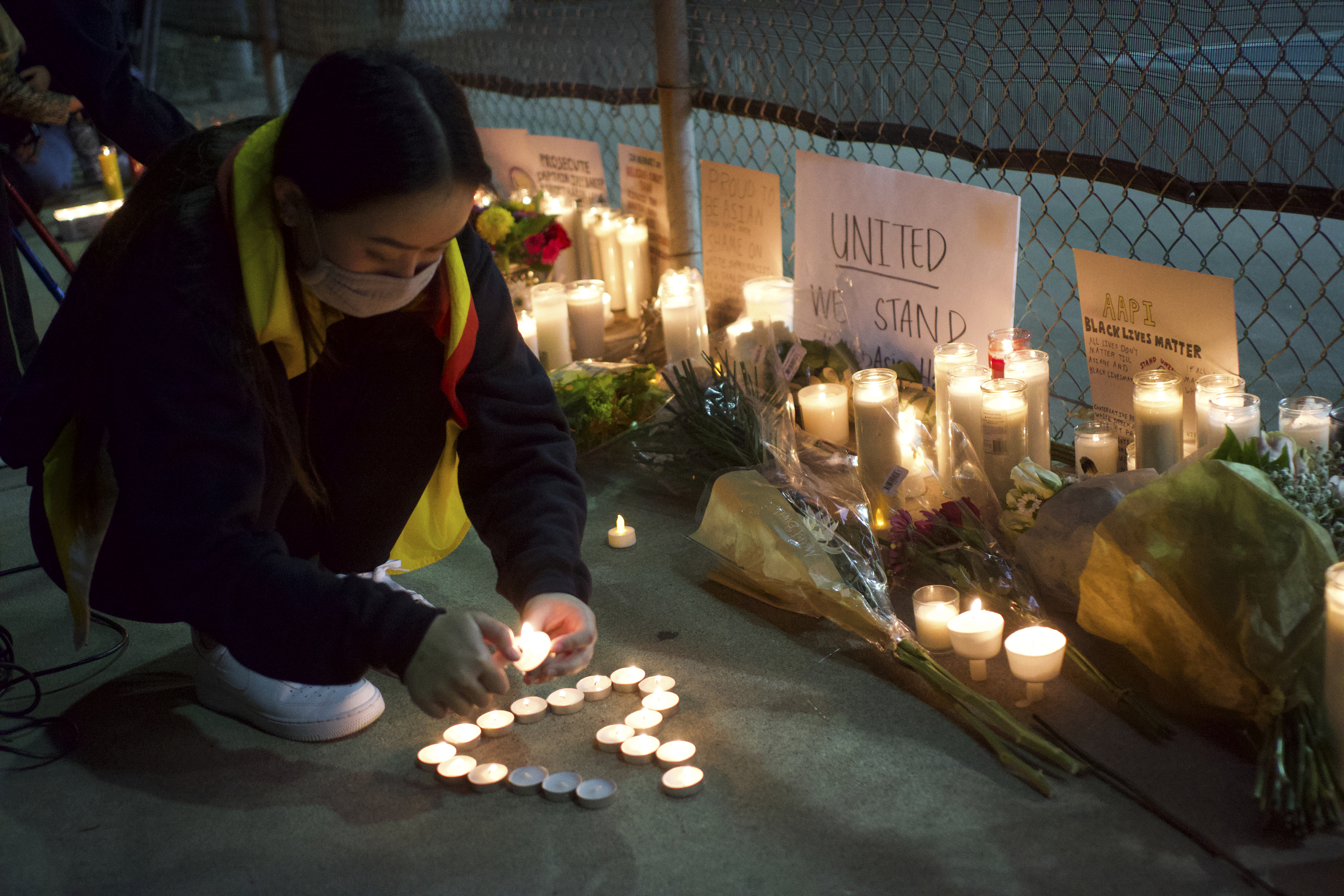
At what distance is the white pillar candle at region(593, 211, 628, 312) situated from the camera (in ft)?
13.2

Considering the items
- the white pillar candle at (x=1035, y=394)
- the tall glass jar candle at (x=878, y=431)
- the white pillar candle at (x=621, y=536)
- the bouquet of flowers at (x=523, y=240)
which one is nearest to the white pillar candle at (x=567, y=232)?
the bouquet of flowers at (x=523, y=240)

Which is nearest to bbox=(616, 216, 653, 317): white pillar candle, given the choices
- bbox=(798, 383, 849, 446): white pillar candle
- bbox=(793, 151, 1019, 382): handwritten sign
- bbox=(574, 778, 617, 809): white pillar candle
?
bbox=(793, 151, 1019, 382): handwritten sign

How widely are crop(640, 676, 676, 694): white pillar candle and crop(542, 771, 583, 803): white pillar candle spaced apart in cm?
28

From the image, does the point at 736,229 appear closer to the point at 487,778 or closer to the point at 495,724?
the point at 495,724

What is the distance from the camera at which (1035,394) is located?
2389 mm

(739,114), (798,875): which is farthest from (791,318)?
(798,875)

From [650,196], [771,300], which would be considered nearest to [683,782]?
[771,300]

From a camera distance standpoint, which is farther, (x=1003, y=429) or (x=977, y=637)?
(x=1003, y=429)

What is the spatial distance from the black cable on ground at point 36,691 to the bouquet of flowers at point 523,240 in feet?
6.09

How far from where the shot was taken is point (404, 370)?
1978 mm

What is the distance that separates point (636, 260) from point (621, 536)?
5.12 ft

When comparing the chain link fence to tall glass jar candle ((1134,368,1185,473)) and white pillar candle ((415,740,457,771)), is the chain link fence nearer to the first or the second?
tall glass jar candle ((1134,368,1185,473))

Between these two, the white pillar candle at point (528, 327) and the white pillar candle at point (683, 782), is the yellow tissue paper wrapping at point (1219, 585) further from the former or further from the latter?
the white pillar candle at point (528, 327)

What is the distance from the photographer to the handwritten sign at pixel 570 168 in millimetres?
4176
